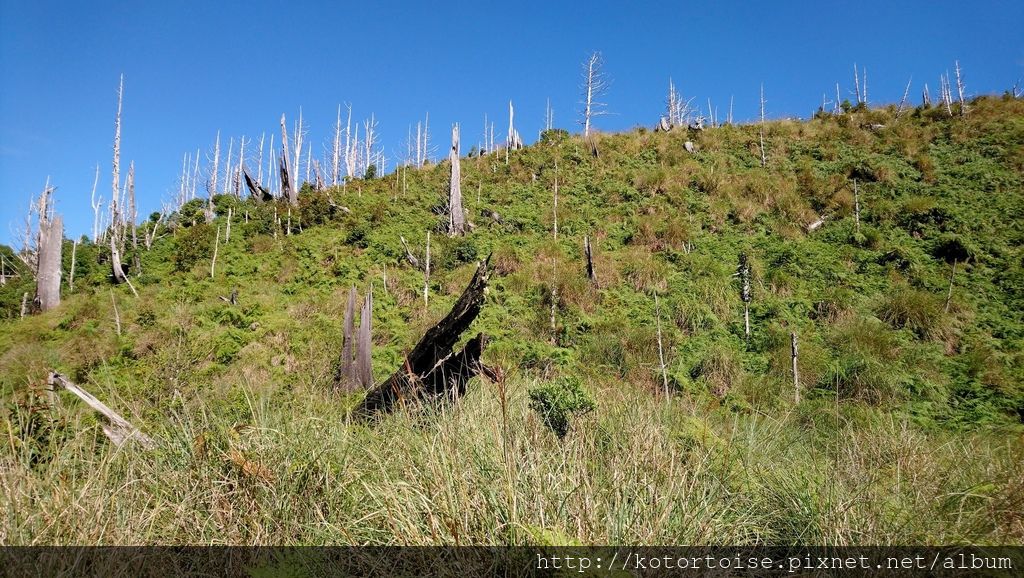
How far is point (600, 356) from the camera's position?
32.3ft

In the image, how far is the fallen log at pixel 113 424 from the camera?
3.25 metres

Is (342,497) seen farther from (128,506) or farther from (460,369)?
(460,369)

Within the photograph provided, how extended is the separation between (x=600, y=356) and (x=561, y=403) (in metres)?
6.34

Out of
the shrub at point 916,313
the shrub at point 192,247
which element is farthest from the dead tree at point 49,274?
the shrub at point 916,313

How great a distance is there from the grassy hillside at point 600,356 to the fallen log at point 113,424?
0.14m

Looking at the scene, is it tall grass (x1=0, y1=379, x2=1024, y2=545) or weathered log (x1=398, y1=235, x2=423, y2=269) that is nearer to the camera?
tall grass (x1=0, y1=379, x2=1024, y2=545)

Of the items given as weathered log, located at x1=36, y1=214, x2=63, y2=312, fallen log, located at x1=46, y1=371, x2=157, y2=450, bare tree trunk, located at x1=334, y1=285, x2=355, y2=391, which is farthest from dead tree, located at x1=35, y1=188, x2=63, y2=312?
fallen log, located at x1=46, y1=371, x2=157, y2=450

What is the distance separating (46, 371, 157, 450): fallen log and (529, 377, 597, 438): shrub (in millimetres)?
3016

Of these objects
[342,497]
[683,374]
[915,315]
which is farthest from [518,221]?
[342,497]

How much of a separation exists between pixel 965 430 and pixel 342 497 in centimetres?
913

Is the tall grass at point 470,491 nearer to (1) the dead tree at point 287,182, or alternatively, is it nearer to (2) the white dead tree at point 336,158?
(1) the dead tree at point 287,182

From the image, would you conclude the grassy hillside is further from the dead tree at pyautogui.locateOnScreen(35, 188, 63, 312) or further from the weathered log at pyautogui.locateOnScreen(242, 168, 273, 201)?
the weathered log at pyautogui.locateOnScreen(242, 168, 273, 201)

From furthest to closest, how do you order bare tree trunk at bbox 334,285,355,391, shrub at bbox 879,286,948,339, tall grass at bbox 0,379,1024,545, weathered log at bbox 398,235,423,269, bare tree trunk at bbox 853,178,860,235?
weathered log at bbox 398,235,423,269 < bare tree trunk at bbox 853,178,860,235 < shrub at bbox 879,286,948,339 < bare tree trunk at bbox 334,285,355,391 < tall grass at bbox 0,379,1024,545

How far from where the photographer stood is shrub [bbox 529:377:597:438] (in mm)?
3713
